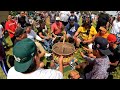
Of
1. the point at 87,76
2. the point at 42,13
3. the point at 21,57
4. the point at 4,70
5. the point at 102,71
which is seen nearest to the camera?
the point at 21,57

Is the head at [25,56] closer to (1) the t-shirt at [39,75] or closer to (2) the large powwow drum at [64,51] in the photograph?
(1) the t-shirt at [39,75]

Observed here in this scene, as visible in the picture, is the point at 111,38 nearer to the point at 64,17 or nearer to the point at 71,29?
the point at 71,29

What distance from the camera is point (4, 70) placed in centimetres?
562

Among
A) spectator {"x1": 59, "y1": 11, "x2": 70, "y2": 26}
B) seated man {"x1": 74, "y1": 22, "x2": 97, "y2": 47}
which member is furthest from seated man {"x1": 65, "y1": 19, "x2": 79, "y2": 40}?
spectator {"x1": 59, "y1": 11, "x2": 70, "y2": 26}

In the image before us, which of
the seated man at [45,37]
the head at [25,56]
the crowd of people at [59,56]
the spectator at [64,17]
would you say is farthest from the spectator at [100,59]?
the spectator at [64,17]

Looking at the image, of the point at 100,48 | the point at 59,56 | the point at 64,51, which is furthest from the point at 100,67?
the point at 64,51

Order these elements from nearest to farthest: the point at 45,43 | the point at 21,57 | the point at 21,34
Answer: the point at 21,57
the point at 21,34
the point at 45,43

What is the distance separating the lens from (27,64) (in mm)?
2760

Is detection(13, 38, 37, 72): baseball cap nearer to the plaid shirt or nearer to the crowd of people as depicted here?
the crowd of people

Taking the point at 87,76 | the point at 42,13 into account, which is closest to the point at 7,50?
the point at 87,76

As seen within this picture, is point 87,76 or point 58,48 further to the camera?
point 58,48

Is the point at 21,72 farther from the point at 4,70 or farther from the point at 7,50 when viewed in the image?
the point at 7,50

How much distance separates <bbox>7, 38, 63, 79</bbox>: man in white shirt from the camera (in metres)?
2.73
